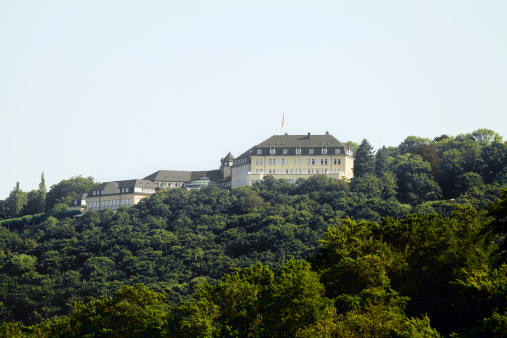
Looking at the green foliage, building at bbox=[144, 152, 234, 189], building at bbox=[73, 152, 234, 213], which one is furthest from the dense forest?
building at bbox=[144, 152, 234, 189]

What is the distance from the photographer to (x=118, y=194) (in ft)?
535

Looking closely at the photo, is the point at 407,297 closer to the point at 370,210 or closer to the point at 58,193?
the point at 370,210

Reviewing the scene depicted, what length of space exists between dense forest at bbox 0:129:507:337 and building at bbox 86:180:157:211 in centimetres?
691

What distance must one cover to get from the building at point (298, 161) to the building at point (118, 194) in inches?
816

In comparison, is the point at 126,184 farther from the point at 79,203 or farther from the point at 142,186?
the point at 79,203

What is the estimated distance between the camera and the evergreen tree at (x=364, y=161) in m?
147

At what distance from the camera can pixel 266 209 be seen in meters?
Answer: 137

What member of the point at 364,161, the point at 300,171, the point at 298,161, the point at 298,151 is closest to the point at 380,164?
the point at 364,161

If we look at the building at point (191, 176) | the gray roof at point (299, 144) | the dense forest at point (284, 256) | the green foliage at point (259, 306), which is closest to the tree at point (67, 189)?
the dense forest at point (284, 256)

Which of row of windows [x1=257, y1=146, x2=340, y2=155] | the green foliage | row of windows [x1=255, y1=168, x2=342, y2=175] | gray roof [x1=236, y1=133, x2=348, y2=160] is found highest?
gray roof [x1=236, y1=133, x2=348, y2=160]

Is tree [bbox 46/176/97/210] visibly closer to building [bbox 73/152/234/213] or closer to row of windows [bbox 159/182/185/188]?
building [bbox 73/152/234/213]

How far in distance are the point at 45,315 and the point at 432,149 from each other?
67284 millimetres

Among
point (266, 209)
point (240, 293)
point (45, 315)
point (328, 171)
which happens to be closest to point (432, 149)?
point (328, 171)

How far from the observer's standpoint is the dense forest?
2286 inches
